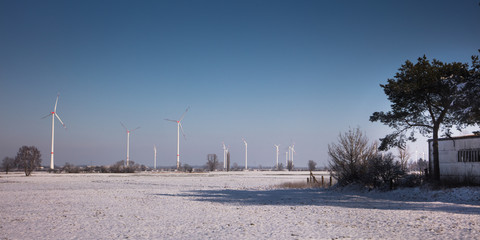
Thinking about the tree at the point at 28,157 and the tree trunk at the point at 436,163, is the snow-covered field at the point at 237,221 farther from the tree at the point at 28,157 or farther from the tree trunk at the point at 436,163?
the tree at the point at 28,157

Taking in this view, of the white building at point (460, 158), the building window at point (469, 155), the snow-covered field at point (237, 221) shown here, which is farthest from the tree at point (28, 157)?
the building window at point (469, 155)

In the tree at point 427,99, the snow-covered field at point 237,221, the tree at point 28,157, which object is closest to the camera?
the snow-covered field at point 237,221

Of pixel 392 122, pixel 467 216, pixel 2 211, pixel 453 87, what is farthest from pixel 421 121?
pixel 2 211

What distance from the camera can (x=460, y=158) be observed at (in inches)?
1094

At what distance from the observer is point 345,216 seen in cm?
1686

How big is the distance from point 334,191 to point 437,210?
520 inches

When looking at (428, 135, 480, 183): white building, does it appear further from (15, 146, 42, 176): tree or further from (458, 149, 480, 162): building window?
(15, 146, 42, 176): tree

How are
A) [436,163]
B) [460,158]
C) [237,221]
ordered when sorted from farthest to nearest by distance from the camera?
1. [460,158]
2. [436,163]
3. [237,221]

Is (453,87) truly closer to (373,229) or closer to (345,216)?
(345,216)

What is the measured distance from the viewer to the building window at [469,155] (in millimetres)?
26375

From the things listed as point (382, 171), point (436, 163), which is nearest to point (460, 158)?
point (436, 163)

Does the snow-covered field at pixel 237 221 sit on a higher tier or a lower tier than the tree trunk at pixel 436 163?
lower

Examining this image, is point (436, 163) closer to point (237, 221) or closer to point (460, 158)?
point (460, 158)

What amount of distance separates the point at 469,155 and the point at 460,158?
0.80 m
